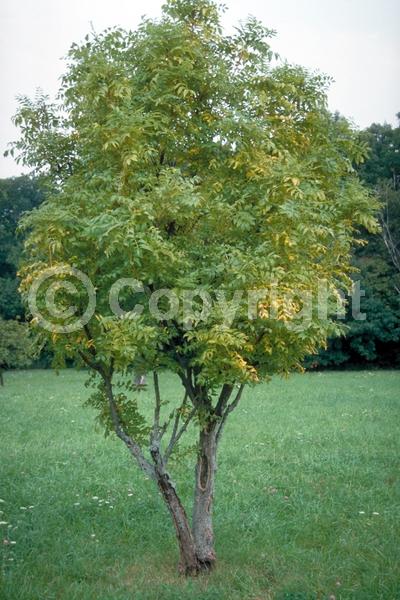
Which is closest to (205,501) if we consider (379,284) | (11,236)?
(379,284)


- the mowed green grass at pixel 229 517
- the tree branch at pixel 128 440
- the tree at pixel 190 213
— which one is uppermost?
the tree at pixel 190 213

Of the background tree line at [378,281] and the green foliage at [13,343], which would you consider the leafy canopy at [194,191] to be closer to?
the green foliage at [13,343]

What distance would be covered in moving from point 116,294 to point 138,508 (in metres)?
3.10

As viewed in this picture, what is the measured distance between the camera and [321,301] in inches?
179

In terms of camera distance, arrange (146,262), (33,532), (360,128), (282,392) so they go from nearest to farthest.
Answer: (146,262) → (360,128) → (33,532) → (282,392)

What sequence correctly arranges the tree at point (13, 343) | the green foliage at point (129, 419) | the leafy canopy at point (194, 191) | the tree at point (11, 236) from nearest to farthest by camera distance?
the leafy canopy at point (194, 191) → the green foliage at point (129, 419) → the tree at point (13, 343) → the tree at point (11, 236)

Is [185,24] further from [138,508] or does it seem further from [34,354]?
[138,508]

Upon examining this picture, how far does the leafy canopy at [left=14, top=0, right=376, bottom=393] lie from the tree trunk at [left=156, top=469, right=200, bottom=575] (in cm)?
87

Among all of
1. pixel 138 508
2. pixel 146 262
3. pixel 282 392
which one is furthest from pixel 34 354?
pixel 282 392

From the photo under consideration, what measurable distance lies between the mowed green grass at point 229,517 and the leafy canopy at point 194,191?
64.4 inches

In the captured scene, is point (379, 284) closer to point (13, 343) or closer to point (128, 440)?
point (13, 343)

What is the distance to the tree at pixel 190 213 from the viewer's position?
172 inches

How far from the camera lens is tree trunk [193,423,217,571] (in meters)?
5.27

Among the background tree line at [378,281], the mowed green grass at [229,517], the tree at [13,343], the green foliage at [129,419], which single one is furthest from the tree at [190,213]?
the background tree line at [378,281]
